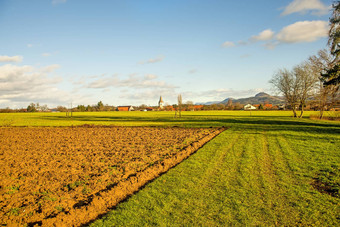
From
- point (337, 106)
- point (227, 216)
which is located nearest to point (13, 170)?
point (227, 216)

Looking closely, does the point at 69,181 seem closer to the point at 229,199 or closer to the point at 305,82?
the point at 229,199

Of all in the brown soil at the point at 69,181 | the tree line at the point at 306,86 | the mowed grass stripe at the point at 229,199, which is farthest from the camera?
the tree line at the point at 306,86

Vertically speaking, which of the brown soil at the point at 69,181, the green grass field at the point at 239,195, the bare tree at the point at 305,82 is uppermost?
the bare tree at the point at 305,82

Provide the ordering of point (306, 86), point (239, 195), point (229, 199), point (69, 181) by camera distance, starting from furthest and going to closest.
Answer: point (306, 86) → point (69, 181) → point (239, 195) → point (229, 199)

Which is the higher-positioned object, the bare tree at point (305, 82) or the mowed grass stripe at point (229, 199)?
the bare tree at point (305, 82)

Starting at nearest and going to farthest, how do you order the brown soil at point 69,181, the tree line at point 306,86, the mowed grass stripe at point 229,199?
the mowed grass stripe at point 229,199 → the brown soil at point 69,181 → the tree line at point 306,86

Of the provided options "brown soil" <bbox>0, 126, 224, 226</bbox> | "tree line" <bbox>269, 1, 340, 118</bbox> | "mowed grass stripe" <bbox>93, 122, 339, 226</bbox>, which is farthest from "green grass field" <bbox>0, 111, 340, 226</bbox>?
"tree line" <bbox>269, 1, 340, 118</bbox>

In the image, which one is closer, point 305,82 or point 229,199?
point 229,199

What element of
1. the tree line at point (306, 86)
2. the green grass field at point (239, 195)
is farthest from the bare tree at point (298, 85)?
the green grass field at point (239, 195)

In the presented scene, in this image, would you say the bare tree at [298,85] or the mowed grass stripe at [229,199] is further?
the bare tree at [298,85]

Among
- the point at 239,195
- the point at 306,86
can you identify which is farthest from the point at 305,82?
the point at 239,195

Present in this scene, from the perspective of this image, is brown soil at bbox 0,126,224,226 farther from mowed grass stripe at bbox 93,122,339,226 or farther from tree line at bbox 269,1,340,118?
tree line at bbox 269,1,340,118

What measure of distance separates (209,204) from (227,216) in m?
0.71

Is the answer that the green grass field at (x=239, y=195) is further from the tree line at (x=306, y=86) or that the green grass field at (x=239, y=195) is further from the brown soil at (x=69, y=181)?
the tree line at (x=306, y=86)
